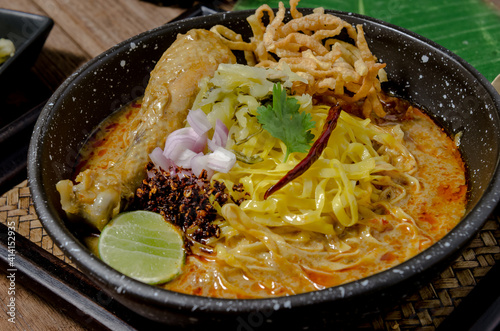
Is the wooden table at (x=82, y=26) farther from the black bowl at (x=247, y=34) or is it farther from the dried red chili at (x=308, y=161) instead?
the dried red chili at (x=308, y=161)

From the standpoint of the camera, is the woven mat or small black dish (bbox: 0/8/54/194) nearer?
the woven mat

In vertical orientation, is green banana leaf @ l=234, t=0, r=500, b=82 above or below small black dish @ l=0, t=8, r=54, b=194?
above

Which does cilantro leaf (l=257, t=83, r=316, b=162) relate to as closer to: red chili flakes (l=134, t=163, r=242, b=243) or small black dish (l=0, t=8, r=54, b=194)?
red chili flakes (l=134, t=163, r=242, b=243)

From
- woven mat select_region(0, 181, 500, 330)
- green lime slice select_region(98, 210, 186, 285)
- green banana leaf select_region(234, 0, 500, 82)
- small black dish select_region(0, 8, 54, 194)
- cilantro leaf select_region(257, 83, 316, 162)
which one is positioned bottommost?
small black dish select_region(0, 8, 54, 194)

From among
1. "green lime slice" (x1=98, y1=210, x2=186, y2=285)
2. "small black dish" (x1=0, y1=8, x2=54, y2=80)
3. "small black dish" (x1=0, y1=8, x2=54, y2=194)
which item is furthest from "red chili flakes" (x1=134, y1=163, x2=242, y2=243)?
"small black dish" (x1=0, y1=8, x2=54, y2=80)

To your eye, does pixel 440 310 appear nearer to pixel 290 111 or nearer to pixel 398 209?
pixel 398 209

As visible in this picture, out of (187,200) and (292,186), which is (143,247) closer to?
(187,200)

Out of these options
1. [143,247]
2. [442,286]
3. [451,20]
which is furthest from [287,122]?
[451,20]

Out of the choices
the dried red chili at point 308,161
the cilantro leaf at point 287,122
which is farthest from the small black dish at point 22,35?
the dried red chili at point 308,161
